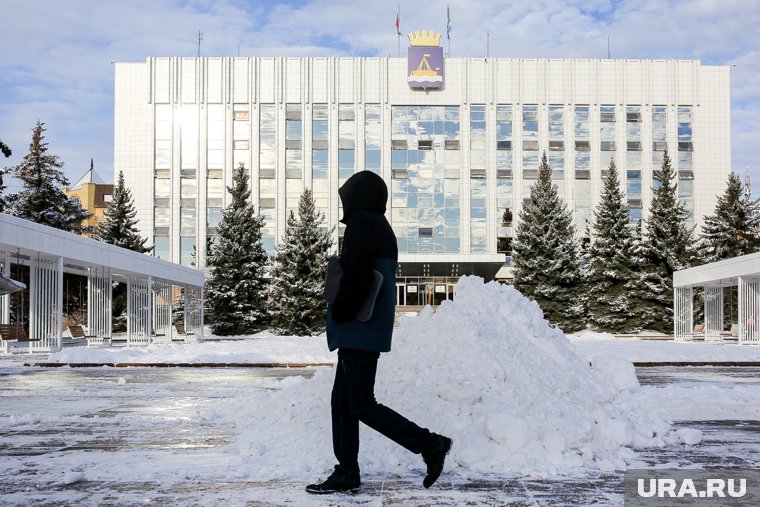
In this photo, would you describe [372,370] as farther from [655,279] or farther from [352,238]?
[655,279]

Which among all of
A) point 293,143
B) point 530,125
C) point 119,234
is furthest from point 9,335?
point 530,125

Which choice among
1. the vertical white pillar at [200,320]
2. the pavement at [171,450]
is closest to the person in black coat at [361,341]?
the pavement at [171,450]

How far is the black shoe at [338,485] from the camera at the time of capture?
4367 millimetres

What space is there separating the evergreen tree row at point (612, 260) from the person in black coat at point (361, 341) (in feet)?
140

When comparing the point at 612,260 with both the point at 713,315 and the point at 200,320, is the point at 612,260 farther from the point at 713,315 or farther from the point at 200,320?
the point at 200,320

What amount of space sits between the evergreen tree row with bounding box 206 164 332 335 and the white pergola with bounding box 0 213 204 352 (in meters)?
6.65

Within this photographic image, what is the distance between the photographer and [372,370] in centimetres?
439

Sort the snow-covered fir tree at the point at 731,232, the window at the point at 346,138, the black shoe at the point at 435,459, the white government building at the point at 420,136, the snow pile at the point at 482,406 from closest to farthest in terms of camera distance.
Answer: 1. the black shoe at the point at 435,459
2. the snow pile at the point at 482,406
3. the snow-covered fir tree at the point at 731,232
4. the white government building at the point at 420,136
5. the window at the point at 346,138

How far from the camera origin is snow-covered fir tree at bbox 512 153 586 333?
4656 cm

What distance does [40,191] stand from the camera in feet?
144

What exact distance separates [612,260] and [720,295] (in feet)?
35.1

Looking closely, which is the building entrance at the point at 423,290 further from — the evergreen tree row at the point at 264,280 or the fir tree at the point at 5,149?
the fir tree at the point at 5,149

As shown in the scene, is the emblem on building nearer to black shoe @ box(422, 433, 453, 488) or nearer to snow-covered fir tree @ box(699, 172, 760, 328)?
snow-covered fir tree @ box(699, 172, 760, 328)

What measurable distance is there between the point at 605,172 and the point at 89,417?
61.8 metres
